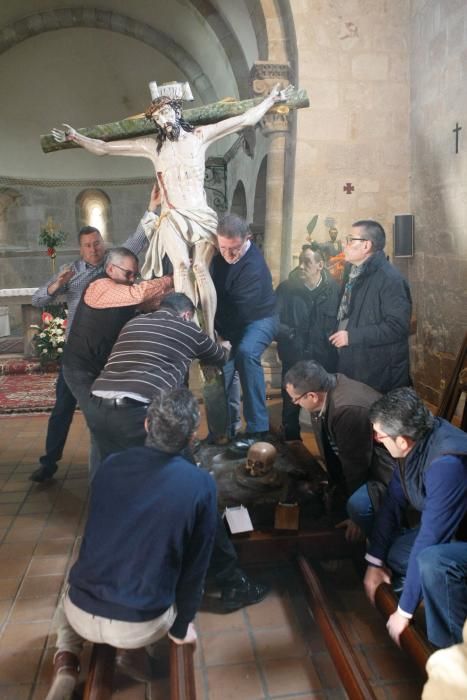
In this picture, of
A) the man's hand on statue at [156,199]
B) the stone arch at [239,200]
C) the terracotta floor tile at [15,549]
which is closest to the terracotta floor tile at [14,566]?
the terracotta floor tile at [15,549]

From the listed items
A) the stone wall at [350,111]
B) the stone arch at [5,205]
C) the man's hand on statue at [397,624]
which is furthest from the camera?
the stone arch at [5,205]

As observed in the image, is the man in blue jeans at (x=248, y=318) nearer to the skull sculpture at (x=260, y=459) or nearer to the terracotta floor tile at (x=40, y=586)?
→ the skull sculpture at (x=260, y=459)

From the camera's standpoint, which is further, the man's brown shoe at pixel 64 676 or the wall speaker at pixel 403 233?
the wall speaker at pixel 403 233

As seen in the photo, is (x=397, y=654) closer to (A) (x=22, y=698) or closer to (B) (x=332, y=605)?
(B) (x=332, y=605)

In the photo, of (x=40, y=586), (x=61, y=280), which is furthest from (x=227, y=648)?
(x=61, y=280)

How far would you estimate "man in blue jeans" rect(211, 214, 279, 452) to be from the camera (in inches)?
145

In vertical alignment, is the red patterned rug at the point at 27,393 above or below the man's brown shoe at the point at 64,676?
below

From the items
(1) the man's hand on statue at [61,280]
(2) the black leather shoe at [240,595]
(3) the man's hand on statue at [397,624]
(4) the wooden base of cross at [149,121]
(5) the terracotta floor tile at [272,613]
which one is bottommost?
(5) the terracotta floor tile at [272,613]

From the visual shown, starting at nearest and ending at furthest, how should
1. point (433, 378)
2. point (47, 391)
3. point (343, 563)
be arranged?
point (343, 563) → point (433, 378) → point (47, 391)

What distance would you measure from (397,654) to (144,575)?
1.22 m

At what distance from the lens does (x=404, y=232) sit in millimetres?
6066

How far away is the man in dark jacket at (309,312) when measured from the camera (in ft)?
12.9

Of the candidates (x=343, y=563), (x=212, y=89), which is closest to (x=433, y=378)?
(x=343, y=563)

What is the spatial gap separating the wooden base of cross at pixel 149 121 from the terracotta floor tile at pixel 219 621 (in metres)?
2.84
